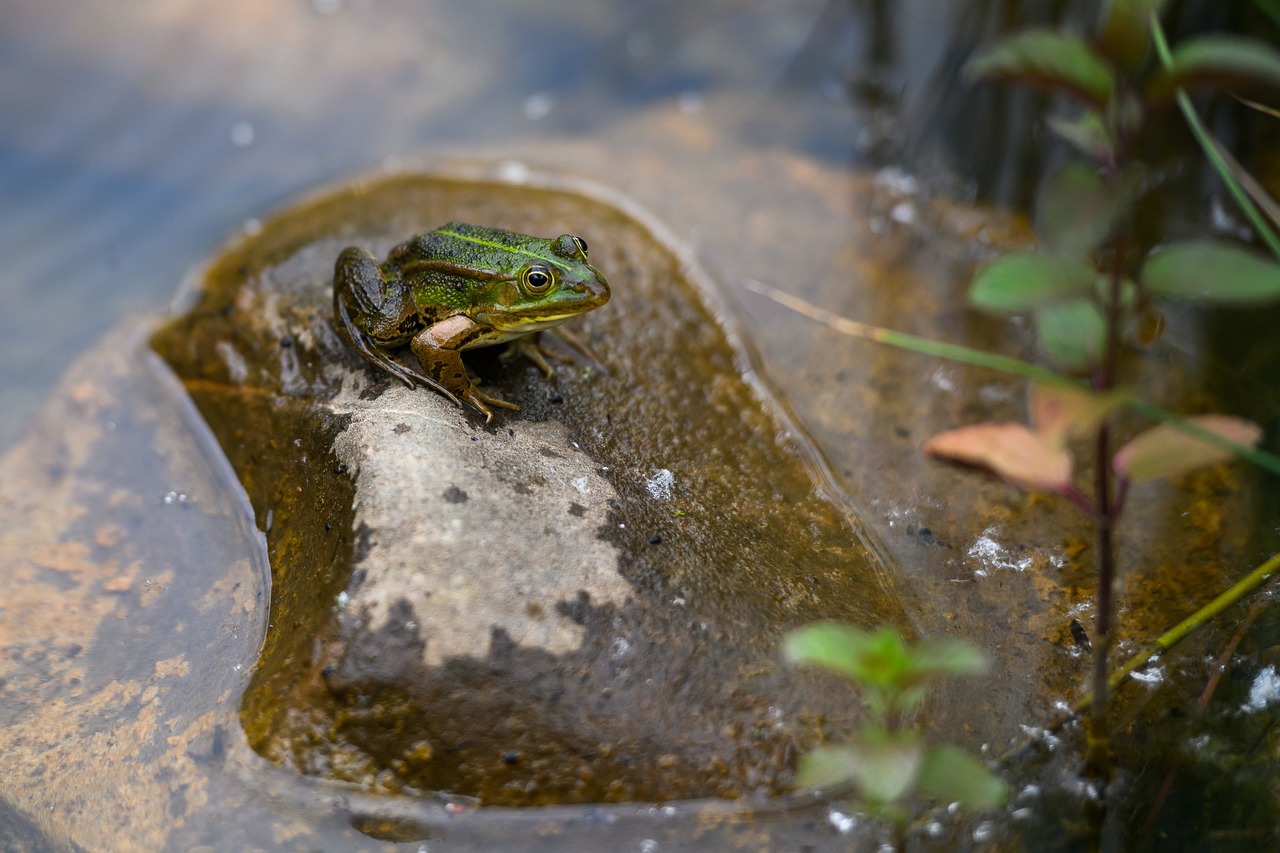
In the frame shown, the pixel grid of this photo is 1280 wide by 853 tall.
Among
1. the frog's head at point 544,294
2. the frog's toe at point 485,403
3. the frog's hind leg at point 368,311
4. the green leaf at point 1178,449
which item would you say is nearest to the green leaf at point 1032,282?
the green leaf at point 1178,449

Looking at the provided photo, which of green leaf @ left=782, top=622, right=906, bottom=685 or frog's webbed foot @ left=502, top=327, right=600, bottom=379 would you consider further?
frog's webbed foot @ left=502, top=327, right=600, bottom=379

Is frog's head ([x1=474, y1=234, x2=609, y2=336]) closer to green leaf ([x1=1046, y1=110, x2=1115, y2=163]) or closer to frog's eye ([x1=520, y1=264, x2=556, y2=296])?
frog's eye ([x1=520, y1=264, x2=556, y2=296])

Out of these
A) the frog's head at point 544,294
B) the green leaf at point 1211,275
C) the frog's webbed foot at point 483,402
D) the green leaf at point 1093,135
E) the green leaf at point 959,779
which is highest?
the green leaf at point 1093,135

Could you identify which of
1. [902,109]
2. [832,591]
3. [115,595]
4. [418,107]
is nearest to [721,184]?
[902,109]

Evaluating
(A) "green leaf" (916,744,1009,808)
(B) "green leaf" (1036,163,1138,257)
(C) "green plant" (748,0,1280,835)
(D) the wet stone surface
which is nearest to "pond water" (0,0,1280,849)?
(D) the wet stone surface

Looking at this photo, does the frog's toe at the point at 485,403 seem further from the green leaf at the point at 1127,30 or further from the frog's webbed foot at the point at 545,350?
the green leaf at the point at 1127,30

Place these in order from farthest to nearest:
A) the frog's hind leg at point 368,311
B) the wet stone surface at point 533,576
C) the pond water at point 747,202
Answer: the frog's hind leg at point 368,311 → the pond water at point 747,202 → the wet stone surface at point 533,576
